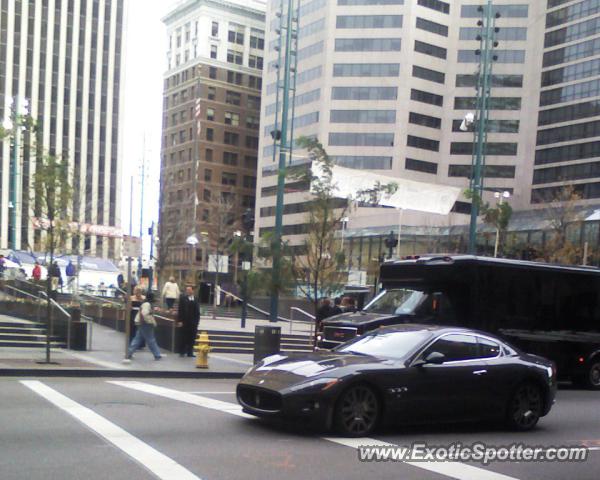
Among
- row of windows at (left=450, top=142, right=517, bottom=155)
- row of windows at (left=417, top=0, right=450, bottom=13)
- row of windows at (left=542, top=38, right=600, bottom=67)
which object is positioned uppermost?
row of windows at (left=417, top=0, right=450, bottom=13)

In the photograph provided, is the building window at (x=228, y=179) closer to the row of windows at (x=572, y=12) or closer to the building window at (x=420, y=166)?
the building window at (x=420, y=166)

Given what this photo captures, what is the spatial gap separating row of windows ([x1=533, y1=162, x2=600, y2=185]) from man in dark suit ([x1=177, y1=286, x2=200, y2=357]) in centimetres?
6909

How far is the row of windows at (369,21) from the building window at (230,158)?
Answer: 31601 millimetres

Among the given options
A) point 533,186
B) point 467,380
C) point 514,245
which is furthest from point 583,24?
point 467,380

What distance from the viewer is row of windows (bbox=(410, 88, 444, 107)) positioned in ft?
274

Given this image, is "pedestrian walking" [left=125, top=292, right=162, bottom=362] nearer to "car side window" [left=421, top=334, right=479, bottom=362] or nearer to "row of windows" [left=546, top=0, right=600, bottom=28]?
"car side window" [left=421, top=334, right=479, bottom=362]

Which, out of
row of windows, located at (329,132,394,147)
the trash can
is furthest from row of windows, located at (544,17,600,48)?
the trash can

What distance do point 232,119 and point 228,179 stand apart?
964 centimetres

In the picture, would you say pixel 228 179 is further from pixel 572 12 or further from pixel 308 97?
pixel 572 12

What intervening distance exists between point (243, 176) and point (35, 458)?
103114 mm

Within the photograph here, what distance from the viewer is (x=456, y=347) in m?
9.45

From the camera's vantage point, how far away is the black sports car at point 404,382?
8297 mm

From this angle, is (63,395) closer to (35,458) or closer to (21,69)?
(35,458)

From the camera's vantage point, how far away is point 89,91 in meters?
99.0
